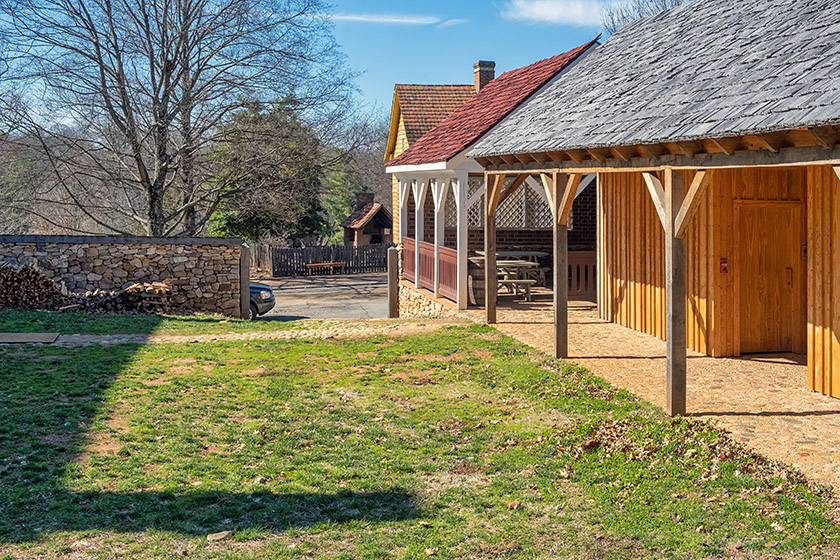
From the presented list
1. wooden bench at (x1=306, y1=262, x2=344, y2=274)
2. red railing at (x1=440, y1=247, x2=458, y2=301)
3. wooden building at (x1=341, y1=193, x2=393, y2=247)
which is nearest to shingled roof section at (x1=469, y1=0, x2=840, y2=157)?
red railing at (x1=440, y1=247, x2=458, y2=301)

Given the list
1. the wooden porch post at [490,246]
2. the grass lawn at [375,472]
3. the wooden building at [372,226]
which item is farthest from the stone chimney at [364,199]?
the grass lawn at [375,472]

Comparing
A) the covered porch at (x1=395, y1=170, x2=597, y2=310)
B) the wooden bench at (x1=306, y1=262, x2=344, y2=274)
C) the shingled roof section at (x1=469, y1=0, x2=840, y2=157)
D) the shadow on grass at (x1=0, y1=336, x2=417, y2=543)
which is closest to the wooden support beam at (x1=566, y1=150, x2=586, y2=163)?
the shingled roof section at (x1=469, y1=0, x2=840, y2=157)

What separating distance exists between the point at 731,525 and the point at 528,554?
1.49 meters

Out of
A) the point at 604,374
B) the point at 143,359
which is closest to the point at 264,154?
the point at 143,359

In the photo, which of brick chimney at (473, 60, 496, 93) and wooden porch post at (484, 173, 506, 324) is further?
brick chimney at (473, 60, 496, 93)

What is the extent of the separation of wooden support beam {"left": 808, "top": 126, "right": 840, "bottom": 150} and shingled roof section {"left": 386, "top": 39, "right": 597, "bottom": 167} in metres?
10.5

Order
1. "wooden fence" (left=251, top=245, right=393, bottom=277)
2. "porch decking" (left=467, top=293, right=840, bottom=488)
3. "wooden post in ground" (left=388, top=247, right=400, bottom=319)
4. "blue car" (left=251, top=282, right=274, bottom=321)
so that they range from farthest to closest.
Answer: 1. "wooden fence" (left=251, top=245, right=393, bottom=277)
2. "blue car" (left=251, top=282, right=274, bottom=321)
3. "wooden post in ground" (left=388, top=247, right=400, bottom=319)
4. "porch decking" (left=467, top=293, right=840, bottom=488)

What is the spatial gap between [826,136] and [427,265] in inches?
574

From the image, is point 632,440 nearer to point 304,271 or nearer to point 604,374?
point 604,374

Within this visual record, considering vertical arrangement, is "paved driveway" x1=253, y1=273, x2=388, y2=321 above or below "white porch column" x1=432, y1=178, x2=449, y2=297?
below

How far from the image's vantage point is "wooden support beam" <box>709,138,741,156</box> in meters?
7.68

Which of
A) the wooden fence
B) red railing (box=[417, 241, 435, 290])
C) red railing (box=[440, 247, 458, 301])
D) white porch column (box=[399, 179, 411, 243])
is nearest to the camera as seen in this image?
red railing (box=[440, 247, 458, 301])

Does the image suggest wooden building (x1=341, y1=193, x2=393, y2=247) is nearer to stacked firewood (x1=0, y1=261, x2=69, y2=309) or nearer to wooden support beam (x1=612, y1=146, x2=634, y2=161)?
stacked firewood (x1=0, y1=261, x2=69, y2=309)

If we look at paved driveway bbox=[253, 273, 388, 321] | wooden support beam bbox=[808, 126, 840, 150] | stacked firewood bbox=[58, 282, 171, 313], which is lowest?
paved driveway bbox=[253, 273, 388, 321]
